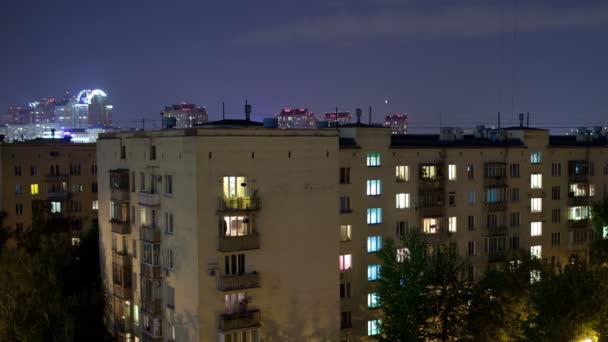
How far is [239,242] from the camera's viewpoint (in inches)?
1294

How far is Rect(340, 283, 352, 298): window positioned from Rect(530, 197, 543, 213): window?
650 inches

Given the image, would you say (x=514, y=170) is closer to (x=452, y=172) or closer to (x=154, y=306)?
(x=452, y=172)

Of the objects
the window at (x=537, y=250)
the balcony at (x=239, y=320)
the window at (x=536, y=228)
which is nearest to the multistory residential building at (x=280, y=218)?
the balcony at (x=239, y=320)

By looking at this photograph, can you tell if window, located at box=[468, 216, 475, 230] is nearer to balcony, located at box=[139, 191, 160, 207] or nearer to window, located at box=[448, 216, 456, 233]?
window, located at box=[448, 216, 456, 233]

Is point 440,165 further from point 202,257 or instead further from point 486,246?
point 202,257

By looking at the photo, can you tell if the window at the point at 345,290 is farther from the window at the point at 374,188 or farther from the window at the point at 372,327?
the window at the point at 374,188

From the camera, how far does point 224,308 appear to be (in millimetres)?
32969

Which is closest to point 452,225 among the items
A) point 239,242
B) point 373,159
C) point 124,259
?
point 373,159

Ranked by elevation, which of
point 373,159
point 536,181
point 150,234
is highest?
point 373,159

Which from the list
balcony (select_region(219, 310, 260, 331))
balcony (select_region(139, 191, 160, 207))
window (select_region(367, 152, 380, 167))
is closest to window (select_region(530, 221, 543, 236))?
window (select_region(367, 152, 380, 167))

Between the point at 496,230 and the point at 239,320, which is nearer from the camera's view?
the point at 239,320

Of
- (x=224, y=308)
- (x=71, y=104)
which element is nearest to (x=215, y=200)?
(x=224, y=308)

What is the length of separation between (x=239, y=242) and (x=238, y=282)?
1.87m

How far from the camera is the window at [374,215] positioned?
42.6 meters
